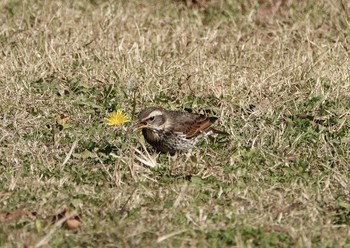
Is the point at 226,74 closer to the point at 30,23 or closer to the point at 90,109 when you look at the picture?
the point at 90,109

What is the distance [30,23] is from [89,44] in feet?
3.84

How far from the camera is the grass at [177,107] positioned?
691 centimetres

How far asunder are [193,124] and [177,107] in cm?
107

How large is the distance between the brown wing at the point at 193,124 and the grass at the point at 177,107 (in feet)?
0.55

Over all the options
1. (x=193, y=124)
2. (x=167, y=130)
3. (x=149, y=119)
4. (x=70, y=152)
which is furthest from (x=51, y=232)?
(x=193, y=124)

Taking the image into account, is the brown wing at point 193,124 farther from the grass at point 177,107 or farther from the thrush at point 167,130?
the grass at point 177,107

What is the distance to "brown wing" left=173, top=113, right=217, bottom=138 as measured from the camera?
861 cm

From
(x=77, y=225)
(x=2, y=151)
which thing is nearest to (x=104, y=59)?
(x=2, y=151)

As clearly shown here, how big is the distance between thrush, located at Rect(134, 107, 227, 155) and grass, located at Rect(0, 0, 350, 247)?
133mm

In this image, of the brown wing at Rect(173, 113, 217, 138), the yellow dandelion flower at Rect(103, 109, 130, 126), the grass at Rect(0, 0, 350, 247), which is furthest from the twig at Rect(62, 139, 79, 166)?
the brown wing at Rect(173, 113, 217, 138)

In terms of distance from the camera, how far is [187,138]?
8586mm

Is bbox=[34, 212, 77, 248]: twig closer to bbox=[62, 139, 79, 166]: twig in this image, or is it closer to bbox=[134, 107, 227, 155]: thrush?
bbox=[62, 139, 79, 166]: twig

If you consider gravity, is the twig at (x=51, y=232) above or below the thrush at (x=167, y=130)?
above

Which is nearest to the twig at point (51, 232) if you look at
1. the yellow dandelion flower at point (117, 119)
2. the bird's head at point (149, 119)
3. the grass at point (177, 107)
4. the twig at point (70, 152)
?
the grass at point (177, 107)
